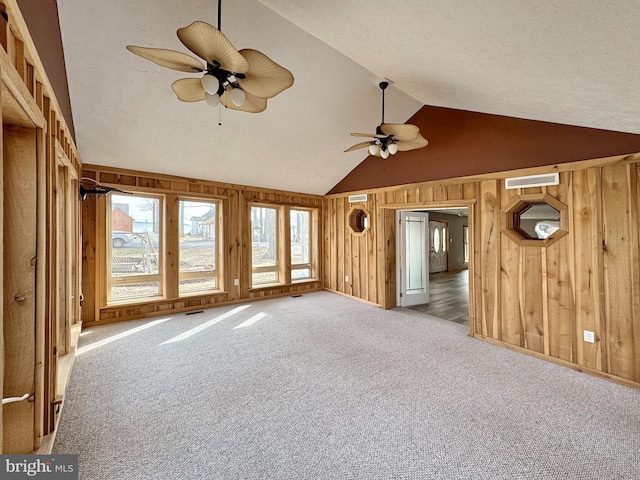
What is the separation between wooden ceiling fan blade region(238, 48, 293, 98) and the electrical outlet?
13.0ft

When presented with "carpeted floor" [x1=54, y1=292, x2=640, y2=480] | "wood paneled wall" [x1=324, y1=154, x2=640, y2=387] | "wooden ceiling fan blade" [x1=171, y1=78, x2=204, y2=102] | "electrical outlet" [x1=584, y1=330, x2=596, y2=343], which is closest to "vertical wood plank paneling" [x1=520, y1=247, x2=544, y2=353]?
"wood paneled wall" [x1=324, y1=154, x2=640, y2=387]

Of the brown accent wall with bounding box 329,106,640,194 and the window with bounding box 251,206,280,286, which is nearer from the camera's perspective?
the brown accent wall with bounding box 329,106,640,194

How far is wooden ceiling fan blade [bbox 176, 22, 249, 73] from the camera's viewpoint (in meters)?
1.54

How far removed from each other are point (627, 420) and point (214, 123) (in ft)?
17.7

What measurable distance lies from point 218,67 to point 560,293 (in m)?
4.22

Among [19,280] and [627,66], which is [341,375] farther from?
[627,66]

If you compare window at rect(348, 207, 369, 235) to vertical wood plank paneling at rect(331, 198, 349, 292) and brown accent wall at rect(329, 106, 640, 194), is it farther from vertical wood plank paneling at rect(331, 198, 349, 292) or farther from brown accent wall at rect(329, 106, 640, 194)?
brown accent wall at rect(329, 106, 640, 194)

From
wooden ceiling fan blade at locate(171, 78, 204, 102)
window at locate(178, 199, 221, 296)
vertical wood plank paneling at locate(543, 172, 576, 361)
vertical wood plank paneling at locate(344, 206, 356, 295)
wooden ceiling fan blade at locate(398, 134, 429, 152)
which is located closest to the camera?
wooden ceiling fan blade at locate(171, 78, 204, 102)

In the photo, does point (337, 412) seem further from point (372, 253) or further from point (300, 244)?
point (300, 244)

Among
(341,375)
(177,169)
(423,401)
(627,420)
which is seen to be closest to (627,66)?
(627,420)

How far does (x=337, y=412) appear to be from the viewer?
7.38 feet

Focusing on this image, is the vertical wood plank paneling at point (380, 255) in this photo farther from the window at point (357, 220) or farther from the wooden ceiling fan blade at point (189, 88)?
the wooden ceiling fan blade at point (189, 88)

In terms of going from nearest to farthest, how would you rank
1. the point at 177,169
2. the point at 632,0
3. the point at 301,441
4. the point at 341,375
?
the point at 632,0 < the point at 301,441 < the point at 341,375 < the point at 177,169

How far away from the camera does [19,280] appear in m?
1.58
